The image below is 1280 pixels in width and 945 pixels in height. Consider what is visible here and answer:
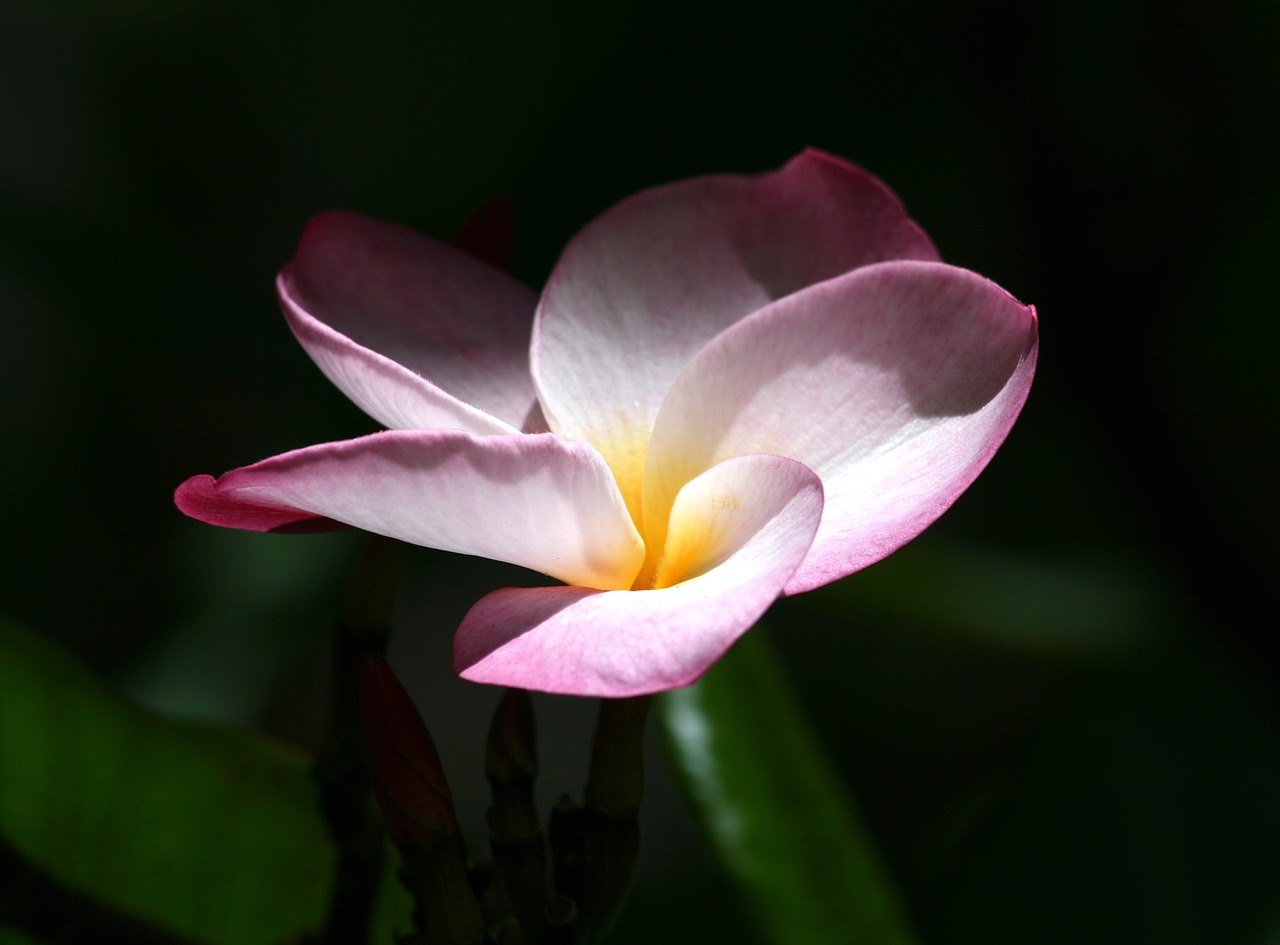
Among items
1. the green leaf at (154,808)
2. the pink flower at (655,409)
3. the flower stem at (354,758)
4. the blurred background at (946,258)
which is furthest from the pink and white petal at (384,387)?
the blurred background at (946,258)

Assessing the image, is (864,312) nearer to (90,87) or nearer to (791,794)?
(791,794)

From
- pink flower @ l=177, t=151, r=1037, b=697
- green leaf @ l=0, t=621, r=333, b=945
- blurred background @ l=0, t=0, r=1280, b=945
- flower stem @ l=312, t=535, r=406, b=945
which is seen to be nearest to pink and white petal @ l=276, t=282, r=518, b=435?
pink flower @ l=177, t=151, r=1037, b=697

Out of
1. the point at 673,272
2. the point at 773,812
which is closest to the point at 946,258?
the point at 773,812

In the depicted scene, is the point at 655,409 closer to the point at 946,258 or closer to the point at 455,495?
the point at 455,495

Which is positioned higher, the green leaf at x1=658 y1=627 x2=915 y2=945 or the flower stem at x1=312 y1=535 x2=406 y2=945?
the flower stem at x1=312 y1=535 x2=406 y2=945

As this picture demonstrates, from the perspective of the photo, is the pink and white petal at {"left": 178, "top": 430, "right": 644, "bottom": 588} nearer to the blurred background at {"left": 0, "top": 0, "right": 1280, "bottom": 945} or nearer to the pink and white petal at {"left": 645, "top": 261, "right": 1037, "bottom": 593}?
the pink and white petal at {"left": 645, "top": 261, "right": 1037, "bottom": 593}

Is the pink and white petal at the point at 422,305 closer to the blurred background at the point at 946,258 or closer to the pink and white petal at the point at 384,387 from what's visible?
the pink and white petal at the point at 384,387
